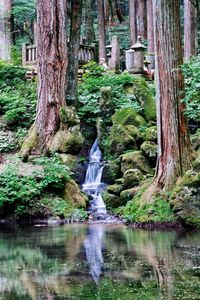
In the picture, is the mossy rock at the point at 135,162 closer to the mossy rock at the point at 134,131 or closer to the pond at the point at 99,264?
the mossy rock at the point at 134,131

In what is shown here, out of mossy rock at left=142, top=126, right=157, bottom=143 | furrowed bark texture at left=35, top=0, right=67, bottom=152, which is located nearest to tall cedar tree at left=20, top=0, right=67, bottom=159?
furrowed bark texture at left=35, top=0, right=67, bottom=152

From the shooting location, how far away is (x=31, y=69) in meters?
21.4

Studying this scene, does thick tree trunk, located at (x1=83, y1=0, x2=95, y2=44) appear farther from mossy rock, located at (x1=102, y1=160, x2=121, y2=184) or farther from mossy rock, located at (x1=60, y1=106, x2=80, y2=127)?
mossy rock, located at (x1=102, y1=160, x2=121, y2=184)

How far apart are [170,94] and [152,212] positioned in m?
2.69

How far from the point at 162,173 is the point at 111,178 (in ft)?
10.9

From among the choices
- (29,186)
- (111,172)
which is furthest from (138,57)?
(29,186)

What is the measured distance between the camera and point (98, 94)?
61.8 ft

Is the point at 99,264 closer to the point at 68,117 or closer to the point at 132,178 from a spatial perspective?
the point at 132,178

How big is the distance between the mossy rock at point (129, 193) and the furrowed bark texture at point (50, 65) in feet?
11.3

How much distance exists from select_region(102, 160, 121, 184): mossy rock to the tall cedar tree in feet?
6.53

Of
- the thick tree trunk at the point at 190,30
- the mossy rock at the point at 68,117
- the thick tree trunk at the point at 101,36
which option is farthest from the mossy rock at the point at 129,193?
the thick tree trunk at the point at 101,36

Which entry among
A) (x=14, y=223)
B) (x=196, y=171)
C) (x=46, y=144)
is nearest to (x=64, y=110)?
(x=46, y=144)

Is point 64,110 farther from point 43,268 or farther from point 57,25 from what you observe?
point 43,268

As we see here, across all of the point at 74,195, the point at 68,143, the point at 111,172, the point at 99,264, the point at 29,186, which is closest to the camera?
the point at 99,264
